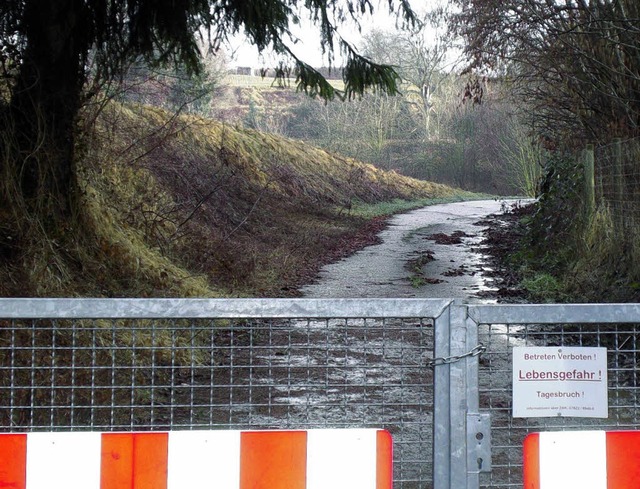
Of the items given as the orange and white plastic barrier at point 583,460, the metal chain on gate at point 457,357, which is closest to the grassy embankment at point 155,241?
the metal chain on gate at point 457,357

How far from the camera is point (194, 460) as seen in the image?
10.3 feet

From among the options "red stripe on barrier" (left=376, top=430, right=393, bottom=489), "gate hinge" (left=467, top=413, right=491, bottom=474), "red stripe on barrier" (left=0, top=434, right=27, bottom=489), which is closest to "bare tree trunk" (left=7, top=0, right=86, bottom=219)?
"red stripe on barrier" (left=0, top=434, right=27, bottom=489)

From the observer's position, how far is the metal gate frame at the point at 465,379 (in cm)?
315

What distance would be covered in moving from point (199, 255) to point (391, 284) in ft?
10.2

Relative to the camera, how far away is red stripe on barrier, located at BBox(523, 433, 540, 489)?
324 cm

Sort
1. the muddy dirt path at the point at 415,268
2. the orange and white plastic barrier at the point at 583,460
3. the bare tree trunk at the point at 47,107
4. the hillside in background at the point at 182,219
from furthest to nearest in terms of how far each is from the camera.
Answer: the muddy dirt path at the point at 415,268
the hillside in background at the point at 182,219
the bare tree trunk at the point at 47,107
the orange and white plastic barrier at the point at 583,460

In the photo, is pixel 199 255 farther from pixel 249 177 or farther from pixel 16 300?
pixel 249 177

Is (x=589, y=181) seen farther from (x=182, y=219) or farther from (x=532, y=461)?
(x=532, y=461)

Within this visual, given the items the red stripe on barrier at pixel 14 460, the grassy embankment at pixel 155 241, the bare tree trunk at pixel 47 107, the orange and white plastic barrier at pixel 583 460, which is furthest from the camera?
the bare tree trunk at pixel 47 107

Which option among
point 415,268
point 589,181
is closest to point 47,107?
point 589,181

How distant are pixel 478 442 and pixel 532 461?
0.76 ft

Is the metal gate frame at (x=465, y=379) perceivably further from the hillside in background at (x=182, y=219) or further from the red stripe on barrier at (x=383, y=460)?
the hillside in background at (x=182, y=219)

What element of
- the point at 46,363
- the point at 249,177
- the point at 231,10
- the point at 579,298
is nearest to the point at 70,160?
the point at 231,10

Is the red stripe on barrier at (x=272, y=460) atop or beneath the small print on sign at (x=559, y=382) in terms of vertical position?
beneath
